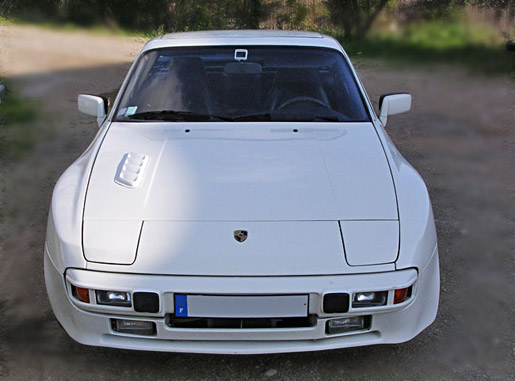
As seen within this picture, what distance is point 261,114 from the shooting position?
138 inches

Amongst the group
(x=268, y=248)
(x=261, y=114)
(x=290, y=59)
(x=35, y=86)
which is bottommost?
(x=35, y=86)

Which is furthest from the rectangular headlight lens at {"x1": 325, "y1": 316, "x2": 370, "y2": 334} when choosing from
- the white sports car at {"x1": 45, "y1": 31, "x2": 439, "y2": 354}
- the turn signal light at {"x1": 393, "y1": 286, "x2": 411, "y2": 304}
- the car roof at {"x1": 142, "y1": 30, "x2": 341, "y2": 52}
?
the car roof at {"x1": 142, "y1": 30, "x2": 341, "y2": 52}

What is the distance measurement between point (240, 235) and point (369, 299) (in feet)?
1.95

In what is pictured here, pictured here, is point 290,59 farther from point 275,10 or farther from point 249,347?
point 275,10

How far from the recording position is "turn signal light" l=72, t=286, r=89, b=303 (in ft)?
7.83

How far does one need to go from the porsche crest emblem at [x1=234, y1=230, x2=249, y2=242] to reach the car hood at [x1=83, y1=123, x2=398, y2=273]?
0.15 feet

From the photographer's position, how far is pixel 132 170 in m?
2.90

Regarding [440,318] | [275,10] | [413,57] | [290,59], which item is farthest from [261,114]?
[275,10]

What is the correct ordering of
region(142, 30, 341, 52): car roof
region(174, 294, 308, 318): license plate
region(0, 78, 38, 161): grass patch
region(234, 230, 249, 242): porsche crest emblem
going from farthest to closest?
region(0, 78, 38, 161): grass patch
region(142, 30, 341, 52): car roof
region(234, 230, 249, 242): porsche crest emblem
region(174, 294, 308, 318): license plate

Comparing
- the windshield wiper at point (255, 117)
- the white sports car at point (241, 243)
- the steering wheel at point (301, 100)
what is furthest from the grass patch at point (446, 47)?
the white sports car at point (241, 243)

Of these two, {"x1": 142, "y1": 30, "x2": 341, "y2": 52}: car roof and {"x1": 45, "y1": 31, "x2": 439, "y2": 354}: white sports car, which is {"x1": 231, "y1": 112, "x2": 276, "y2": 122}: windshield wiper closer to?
{"x1": 45, "y1": 31, "x2": 439, "y2": 354}: white sports car

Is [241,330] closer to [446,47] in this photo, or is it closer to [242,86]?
[242,86]

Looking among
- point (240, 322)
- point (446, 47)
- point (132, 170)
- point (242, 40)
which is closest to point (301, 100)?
point (242, 40)

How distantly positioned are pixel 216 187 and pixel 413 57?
10094 mm
